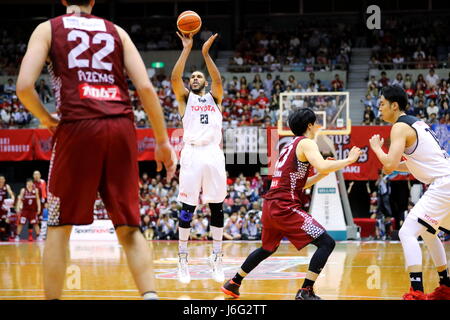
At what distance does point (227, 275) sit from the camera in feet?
28.9

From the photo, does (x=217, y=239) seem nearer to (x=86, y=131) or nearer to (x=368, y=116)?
(x=86, y=131)

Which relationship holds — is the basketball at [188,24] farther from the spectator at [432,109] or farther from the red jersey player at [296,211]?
the spectator at [432,109]

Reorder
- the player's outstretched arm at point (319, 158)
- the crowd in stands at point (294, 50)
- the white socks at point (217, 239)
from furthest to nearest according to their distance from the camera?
the crowd in stands at point (294, 50) → the white socks at point (217, 239) → the player's outstretched arm at point (319, 158)

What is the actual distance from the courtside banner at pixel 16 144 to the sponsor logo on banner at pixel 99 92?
59.3 ft

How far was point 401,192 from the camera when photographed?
19156 millimetres

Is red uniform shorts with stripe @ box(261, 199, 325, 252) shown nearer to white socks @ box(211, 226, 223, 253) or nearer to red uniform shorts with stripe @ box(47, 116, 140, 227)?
white socks @ box(211, 226, 223, 253)

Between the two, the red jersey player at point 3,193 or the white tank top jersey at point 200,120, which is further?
the red jersey player at point 3,193

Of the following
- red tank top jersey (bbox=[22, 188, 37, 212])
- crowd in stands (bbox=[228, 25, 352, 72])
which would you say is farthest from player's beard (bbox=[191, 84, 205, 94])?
crowd in stands (bbox=[228, 25, 352, 72])

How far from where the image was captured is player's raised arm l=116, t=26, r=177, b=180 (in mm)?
4055

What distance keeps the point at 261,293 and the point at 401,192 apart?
12896mm

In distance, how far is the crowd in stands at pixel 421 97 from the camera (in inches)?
807

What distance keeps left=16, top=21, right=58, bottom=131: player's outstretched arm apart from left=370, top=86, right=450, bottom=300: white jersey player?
3.18 meters

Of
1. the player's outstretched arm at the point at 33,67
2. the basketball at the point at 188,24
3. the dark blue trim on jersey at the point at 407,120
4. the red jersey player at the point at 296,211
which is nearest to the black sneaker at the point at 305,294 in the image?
the red jersey player at the point at 296,211

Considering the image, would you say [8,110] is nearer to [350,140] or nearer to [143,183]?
[143,183]
